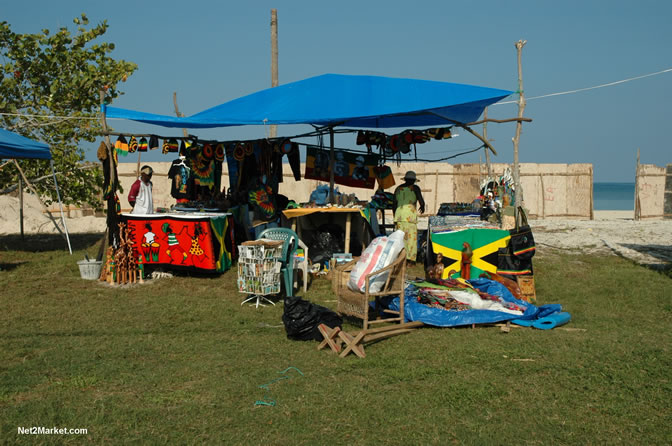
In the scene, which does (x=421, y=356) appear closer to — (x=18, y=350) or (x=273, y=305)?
(x=273, y=305)

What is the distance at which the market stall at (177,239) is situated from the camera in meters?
9.25

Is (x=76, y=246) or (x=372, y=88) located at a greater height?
(x=372, y=88)

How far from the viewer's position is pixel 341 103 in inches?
370

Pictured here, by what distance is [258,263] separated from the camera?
780 cm

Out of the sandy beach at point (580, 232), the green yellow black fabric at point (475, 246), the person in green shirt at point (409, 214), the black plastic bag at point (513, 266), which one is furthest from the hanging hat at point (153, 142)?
the sandy beach at point (580, 232)

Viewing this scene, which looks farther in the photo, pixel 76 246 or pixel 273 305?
pixel 76 246

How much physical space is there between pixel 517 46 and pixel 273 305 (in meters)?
7.51

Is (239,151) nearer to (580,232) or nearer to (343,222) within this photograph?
(343,222)

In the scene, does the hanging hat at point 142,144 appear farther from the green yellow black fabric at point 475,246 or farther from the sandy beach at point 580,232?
the sandy beach at point 580,232

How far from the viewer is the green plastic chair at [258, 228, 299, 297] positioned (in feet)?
26.7

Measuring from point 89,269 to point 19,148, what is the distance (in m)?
2.85

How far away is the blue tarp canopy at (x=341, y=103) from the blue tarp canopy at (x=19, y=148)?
2334 mm

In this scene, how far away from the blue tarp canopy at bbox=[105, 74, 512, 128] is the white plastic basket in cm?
226

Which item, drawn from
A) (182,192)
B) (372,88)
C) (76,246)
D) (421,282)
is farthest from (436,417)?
(76,246)
